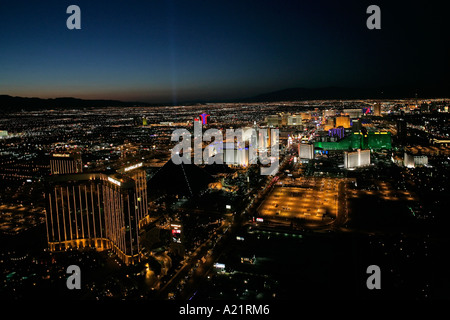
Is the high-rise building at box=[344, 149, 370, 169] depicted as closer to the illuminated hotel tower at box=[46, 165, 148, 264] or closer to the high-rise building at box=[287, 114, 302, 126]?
the illuminated hotel tower at box=[46, 165, 148, 264]

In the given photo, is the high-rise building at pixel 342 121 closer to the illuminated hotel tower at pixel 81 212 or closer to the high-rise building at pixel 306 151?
the high-rise building at pixel 306 151

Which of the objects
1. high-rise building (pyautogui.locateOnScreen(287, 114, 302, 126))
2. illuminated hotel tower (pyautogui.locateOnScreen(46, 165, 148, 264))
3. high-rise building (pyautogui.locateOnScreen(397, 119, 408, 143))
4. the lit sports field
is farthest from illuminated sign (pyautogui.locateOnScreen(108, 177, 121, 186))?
high-rise building (pyautogui.locateOnScreen(287, 114, 302, 126))

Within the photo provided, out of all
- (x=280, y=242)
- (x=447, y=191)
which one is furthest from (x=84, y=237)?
(x=447, y=191)

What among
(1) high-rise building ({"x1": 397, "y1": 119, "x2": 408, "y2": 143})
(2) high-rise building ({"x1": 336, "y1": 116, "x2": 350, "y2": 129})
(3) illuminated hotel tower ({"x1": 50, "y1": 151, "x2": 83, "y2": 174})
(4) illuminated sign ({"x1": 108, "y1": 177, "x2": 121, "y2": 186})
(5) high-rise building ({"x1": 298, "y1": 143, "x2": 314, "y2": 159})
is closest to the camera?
(4) illuminated sign ({"x1": 108, "y1": 177, "x2": 121, "y2": 186})

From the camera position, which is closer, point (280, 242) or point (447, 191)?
point (280, 242)
